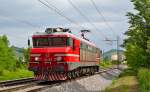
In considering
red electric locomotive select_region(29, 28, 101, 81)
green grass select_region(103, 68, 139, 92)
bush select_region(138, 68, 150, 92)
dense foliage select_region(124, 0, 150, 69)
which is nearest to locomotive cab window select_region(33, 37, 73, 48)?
red electric locomotive select_region(29, 28, 101, 81)

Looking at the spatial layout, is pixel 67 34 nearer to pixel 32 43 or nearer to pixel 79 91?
pixel 32 43

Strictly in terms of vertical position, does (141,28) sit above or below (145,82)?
above

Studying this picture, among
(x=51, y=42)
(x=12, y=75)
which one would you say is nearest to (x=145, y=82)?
(x=51, y=42)

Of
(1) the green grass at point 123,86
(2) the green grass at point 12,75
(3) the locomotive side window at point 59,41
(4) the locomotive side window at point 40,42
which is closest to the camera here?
(1) the green grass at point 123,86

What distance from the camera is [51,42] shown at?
108 feet

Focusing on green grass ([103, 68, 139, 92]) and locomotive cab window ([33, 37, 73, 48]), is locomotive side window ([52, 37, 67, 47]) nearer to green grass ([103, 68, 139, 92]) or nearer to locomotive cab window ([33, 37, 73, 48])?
locomotive cab window ([33, 37, 73, 48])

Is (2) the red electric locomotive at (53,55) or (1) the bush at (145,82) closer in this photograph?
(1) the bush at (145,82)

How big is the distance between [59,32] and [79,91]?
8402 mm

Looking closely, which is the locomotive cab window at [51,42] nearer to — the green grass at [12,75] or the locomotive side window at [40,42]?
the locomotive side window at [40,42]

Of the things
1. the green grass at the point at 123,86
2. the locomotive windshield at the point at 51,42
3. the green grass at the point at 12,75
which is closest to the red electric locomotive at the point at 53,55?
the locomotive windshield at the point at 51,42

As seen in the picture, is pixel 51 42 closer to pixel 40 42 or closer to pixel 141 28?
pixel 40 42

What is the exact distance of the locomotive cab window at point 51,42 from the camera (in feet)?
107

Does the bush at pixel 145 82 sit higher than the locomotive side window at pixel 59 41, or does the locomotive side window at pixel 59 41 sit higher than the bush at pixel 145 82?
the locomotive side window at pixel 59 41

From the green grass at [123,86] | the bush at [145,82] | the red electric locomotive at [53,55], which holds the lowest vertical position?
the green grass at [123,86]
